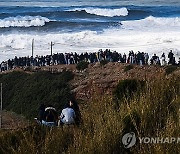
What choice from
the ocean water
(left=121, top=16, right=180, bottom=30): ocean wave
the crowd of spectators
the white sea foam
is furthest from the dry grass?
(left=121, top=16, right=180, bottom=30): ocean wave

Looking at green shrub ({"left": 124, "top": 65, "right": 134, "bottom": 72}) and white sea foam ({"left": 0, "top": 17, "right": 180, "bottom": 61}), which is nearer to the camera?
green shrub ({"left": 124, "top": 65, "right": 134, "bottom": 72})

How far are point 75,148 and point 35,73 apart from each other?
2405 cm

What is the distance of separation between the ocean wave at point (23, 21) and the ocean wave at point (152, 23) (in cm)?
974

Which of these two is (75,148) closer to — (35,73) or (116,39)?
(35,73)

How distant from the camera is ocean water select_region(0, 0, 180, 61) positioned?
45.6m

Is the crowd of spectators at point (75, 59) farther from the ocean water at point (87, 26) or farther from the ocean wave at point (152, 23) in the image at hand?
the ocean wave at point (152, 23)

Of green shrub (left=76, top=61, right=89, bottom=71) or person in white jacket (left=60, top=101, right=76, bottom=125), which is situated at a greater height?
person in white jacket (left=60, top=101, right=76, bottom=125)

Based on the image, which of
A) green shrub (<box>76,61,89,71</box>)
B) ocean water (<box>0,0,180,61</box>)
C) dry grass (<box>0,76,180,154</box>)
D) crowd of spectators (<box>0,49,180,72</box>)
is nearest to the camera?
dry grass (<box>0,76,180,154</box>)

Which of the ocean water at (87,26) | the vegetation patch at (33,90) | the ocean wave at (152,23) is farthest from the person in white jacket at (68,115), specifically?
the ocean wave at (152,23)

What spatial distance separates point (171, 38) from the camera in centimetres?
4762

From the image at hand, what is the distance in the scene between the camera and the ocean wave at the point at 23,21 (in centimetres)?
5851

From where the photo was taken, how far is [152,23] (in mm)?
60375

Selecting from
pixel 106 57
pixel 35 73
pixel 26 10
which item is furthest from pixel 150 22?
pixel 35 73

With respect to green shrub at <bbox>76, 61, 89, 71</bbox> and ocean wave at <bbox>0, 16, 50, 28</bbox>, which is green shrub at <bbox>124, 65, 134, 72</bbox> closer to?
green shrub at <bbox>76, 61, 89, 71</bbox>
